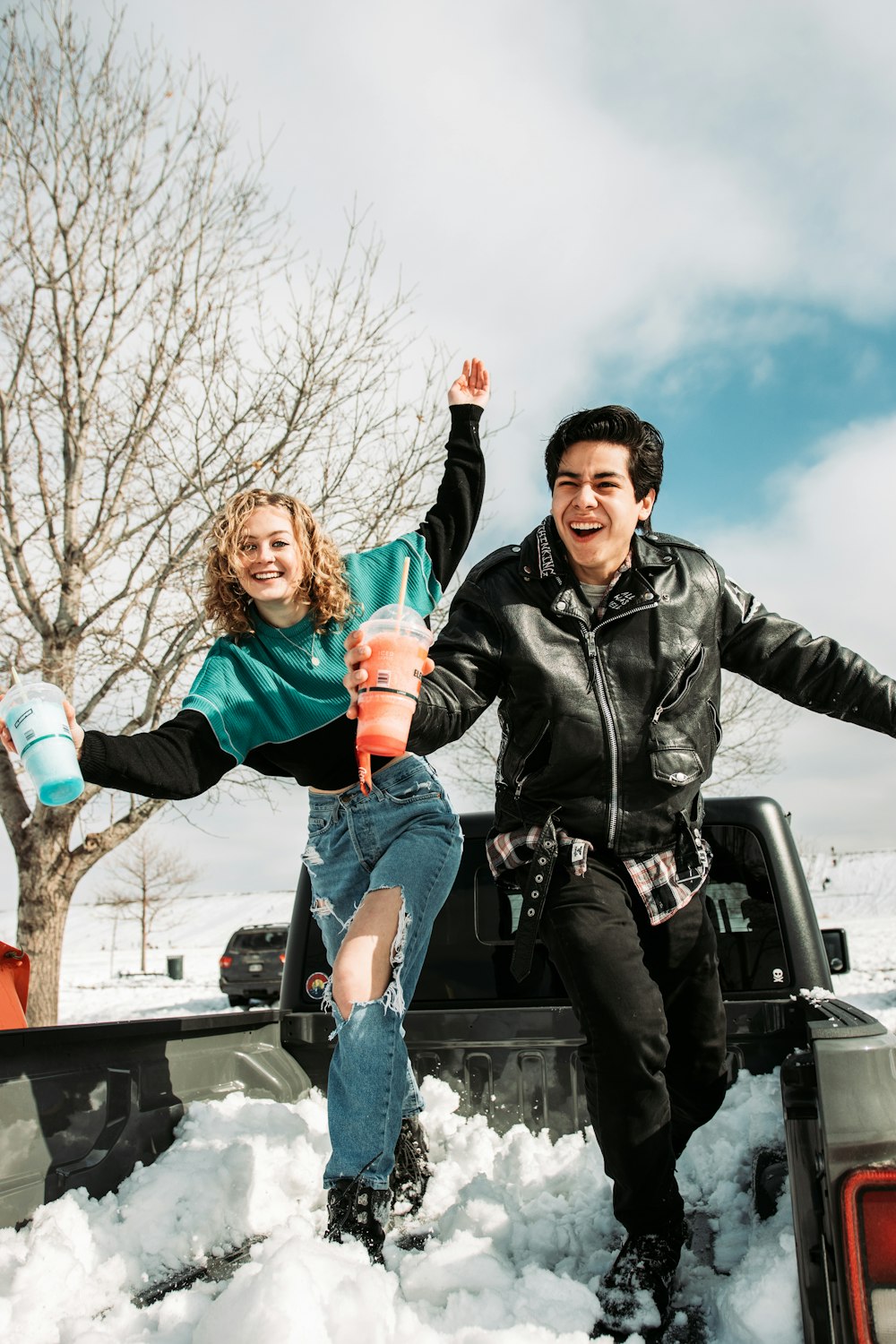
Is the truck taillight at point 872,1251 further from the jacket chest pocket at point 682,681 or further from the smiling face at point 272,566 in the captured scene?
the smiling face at point 272,566

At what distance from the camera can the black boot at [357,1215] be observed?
2188 mm

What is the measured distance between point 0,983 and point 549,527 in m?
2.02

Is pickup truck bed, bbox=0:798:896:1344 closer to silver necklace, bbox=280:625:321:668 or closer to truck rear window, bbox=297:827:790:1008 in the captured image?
truck rear window, bbox=297:827:790:1008

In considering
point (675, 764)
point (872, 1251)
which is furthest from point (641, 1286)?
point (675, 764)

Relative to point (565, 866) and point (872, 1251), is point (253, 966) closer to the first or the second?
point (565, 866)

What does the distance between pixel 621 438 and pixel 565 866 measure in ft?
3.59

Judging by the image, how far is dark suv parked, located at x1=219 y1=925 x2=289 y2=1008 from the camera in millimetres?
19797

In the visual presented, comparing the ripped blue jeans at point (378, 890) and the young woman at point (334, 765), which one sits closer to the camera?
the ripped blue jeans at point (378, 890)

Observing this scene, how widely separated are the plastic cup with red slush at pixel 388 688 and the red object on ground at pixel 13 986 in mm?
1455

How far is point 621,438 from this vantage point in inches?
104

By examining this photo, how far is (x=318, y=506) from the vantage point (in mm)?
10727

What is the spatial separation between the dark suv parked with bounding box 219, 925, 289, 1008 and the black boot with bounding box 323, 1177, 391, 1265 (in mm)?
17991

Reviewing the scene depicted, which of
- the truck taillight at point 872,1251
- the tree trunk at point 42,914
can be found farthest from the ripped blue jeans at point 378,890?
the tree trunk at point 42,914

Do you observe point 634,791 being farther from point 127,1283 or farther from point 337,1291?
point 127,1283
